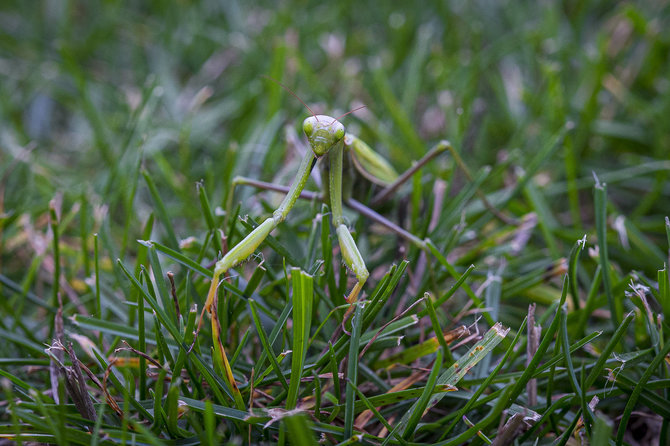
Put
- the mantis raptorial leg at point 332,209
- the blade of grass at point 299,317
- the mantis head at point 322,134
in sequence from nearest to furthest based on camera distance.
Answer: the blade of grass at point 299,317, the mantis raptorial leg at point 332,209, the mantis head at point 322,134

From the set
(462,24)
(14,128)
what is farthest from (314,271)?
(462,24)

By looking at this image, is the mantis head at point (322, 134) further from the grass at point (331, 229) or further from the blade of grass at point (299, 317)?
the blade of grass at point (299, 317)

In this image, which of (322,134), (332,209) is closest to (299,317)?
(332,209)

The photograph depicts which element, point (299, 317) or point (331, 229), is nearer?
point (299, 317)

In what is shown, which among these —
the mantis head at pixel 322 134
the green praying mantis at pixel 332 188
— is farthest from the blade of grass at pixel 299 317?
the mantis head at pixel 322 134

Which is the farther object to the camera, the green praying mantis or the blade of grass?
the green praying mantis

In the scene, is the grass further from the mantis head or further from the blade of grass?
the mantis head

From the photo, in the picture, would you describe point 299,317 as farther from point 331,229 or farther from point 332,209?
point 331,229

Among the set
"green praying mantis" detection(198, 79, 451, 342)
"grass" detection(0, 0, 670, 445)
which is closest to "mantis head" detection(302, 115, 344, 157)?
"green praying mantis" detection(198, 79, 451, 342)
